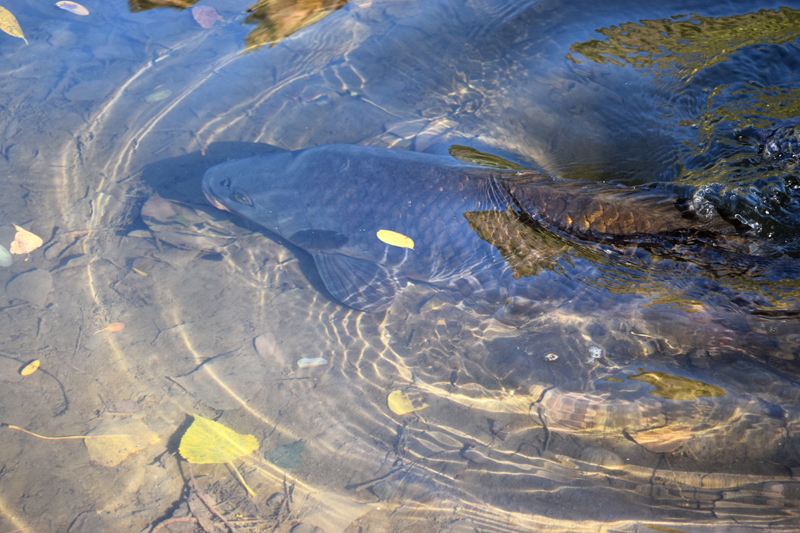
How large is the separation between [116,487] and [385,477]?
1882 millimetres

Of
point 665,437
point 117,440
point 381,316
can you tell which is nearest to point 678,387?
point 665,437

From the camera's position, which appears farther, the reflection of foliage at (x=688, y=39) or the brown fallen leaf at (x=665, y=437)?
the reflection of foliage at (x=688, y=39)

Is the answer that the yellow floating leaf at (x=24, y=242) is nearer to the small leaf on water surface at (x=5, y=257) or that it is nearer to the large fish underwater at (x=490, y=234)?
the small leaf on water surface at (x=5, y=257)

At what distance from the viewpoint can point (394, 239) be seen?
3678 mm

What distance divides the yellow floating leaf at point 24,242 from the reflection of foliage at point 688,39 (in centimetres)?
628

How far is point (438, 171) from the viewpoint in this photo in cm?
359

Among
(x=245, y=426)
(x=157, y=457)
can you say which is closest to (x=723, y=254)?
(x=245, y=426)

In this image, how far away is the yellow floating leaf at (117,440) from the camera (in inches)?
122

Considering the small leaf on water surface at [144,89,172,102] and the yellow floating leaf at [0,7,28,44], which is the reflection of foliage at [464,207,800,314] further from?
the yellow floating leaf at [0,7,28,44]

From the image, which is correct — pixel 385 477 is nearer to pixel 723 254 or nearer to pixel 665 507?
pixel 665 507

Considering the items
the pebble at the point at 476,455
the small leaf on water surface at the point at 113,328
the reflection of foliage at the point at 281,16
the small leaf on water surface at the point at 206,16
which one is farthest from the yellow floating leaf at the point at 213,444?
the small leaf on water surface at the point at 206,16

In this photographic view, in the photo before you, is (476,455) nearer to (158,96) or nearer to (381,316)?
(381,316)

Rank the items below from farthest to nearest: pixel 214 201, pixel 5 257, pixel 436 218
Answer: pixel 214 201, pixel 5 257, pixel 436 218

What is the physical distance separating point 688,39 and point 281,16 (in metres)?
5.23
